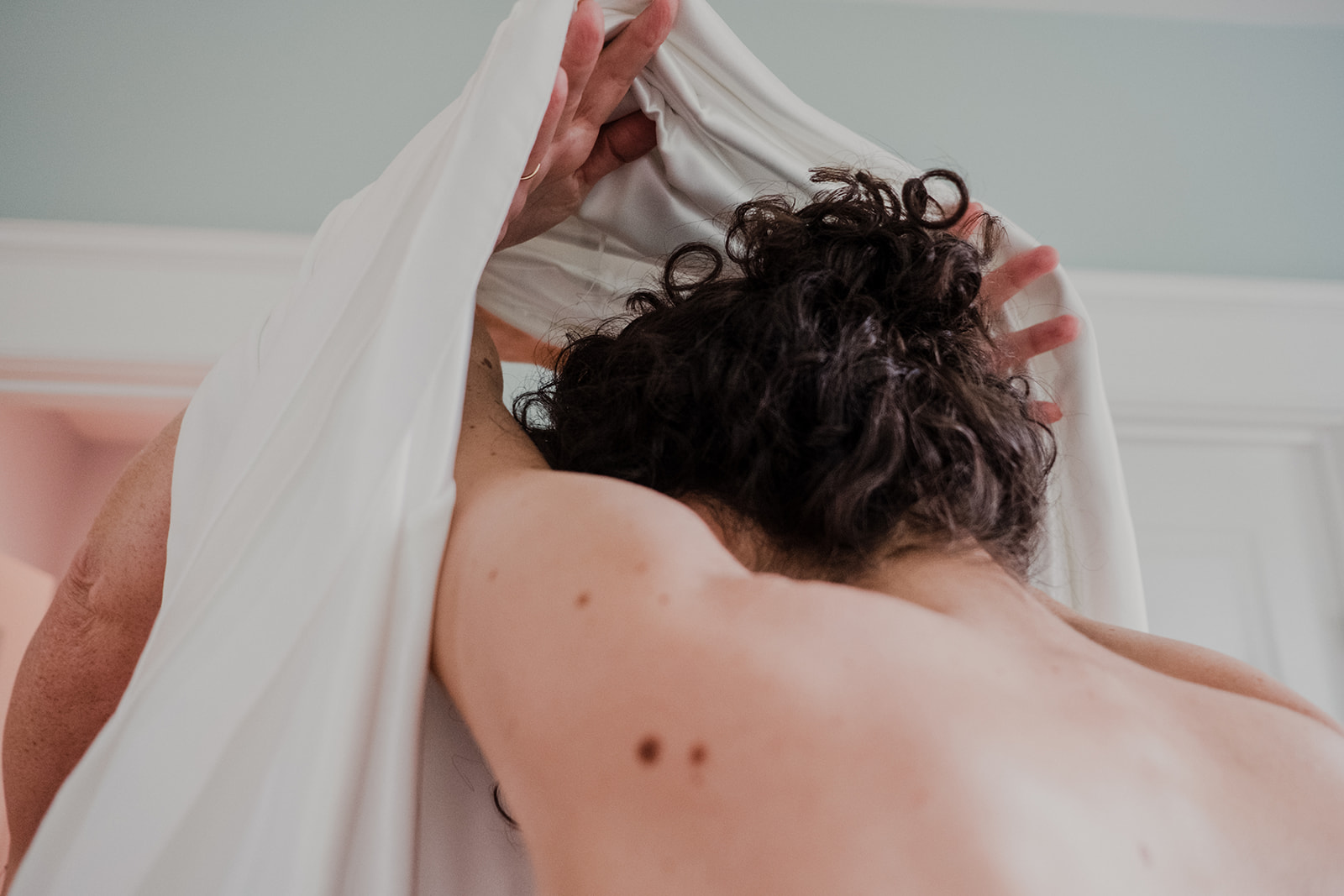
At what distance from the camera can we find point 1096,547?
2.58 ft

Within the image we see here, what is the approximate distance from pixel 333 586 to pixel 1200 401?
1187 mm

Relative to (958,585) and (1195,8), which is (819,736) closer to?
(958,585)

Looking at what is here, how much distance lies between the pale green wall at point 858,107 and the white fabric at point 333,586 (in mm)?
692

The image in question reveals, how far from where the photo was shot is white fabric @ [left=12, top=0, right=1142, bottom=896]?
39 centimetres

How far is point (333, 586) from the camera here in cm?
42

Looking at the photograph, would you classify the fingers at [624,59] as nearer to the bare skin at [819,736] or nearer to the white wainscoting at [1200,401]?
the bare skin at [819,736]

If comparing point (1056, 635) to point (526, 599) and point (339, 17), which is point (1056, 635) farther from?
point (339, 17)

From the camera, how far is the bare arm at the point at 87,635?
68cm

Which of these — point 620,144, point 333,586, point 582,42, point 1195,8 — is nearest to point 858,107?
point 1195,8

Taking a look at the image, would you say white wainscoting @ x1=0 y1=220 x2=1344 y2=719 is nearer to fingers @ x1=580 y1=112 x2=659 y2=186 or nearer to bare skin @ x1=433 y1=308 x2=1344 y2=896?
fingers @ x1=580 y1=112 x2=659 y2=186

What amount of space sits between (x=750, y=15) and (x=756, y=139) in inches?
29.9

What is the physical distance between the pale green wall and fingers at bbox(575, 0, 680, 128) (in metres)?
0.66

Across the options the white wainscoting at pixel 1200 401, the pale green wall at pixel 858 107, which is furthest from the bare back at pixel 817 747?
the pale green wall at pixel 858 107

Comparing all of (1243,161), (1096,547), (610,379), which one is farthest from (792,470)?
(1243,161)
